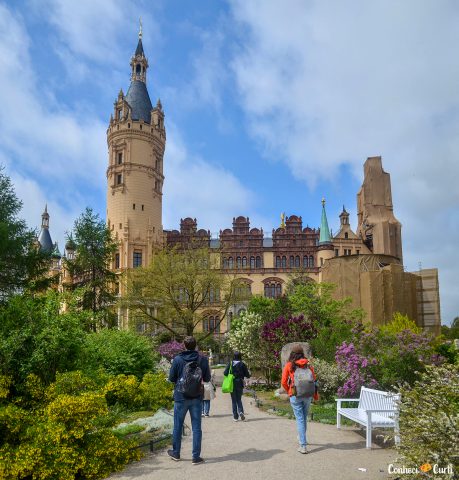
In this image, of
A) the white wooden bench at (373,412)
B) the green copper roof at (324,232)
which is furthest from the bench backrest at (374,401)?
the green copper roof at (324,232)

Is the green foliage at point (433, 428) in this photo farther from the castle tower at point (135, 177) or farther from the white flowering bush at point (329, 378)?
the castle tower at point (135, 177)

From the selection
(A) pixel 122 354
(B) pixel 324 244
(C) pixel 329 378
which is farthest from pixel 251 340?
(B) pixel 324 244

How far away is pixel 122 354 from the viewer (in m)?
15.5

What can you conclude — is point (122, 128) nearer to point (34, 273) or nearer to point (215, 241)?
point (215, 241)

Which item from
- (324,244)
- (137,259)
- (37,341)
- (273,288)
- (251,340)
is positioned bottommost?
(251,340)

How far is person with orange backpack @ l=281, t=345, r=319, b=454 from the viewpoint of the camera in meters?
7.56

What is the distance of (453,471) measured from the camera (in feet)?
15.7

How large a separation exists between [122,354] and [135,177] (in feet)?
128

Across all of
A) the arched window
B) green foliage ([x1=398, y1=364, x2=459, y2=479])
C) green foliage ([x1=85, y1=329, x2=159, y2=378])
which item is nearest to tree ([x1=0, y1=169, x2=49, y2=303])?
green foliage ([x1=85, y1=329, x2=159, y2=378])

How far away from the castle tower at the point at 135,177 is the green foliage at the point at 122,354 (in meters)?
34.2

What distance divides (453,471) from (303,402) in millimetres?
3079

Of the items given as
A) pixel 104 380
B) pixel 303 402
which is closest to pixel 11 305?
pixel 104 380

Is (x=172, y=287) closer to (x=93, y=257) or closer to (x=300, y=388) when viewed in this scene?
(x=93, y=257)

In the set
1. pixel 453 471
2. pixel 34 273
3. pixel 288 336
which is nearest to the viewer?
pixel 453 471
